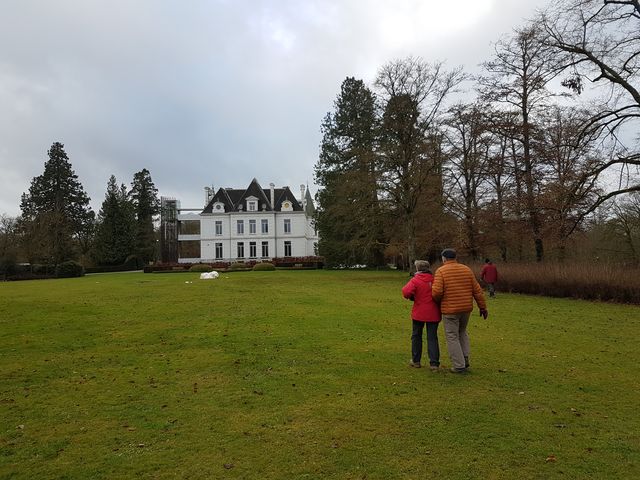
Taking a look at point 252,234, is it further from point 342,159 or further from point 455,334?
point 455,334

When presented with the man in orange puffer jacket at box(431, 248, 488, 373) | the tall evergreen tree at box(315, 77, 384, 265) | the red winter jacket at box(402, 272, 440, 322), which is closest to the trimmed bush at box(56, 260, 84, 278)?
the tall evergreen tree at box(315, 77, 384, 265)

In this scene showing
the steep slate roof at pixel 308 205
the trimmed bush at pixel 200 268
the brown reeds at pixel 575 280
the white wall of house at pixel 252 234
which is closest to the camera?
the brown reeds at pixel 575 280

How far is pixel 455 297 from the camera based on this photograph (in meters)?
7.08

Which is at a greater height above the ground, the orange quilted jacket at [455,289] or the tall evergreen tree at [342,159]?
the tall evergreen tree at [342,159]

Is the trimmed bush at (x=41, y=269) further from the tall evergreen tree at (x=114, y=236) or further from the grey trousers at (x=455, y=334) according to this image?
the grey trousers at (x=455, y=334)

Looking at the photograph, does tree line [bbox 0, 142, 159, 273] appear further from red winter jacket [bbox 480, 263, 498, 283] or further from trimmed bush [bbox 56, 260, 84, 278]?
red winter jacket [bbox 480, 263, 498, 283]

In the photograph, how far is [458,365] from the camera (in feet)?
23.7

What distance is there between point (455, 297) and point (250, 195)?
6160 centimetres

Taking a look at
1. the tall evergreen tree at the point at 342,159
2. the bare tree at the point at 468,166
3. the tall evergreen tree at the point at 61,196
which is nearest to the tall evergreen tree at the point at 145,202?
the tall evergreen tree at the point at 61,196

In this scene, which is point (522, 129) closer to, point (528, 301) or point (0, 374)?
point (528, 301)

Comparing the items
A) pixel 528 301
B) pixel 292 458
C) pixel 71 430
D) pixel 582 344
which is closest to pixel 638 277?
pixel 528 301

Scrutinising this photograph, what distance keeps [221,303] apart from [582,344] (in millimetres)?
11878

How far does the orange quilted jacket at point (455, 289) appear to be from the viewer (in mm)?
7039

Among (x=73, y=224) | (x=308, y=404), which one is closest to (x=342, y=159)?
(x=73, y=224)
